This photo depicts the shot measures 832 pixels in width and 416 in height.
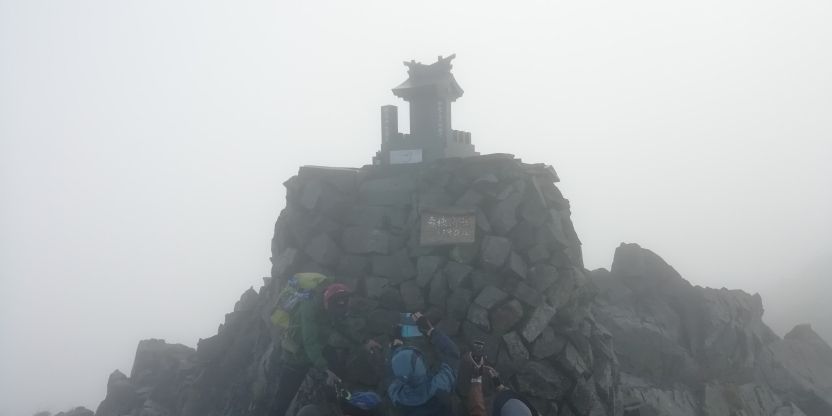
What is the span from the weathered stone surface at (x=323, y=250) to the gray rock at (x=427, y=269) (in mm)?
2469

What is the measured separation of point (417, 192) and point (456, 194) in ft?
3.52

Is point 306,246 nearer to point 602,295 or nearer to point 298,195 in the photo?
point 298,195

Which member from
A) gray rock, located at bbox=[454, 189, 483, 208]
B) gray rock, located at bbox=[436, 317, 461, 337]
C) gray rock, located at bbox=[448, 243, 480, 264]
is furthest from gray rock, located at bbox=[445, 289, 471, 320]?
gray rock, located at bbox=[454, 189, 483, 208]

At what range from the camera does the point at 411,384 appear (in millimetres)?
7711

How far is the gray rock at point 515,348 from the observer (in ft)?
41.8

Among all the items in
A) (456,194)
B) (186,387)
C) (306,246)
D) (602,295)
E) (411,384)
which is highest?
(456,194)

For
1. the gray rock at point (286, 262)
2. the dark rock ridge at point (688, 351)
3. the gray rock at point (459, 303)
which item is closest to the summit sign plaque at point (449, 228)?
the gray rock at point (459, 303)

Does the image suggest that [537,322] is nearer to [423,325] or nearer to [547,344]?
[547,344]

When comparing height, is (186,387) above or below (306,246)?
below

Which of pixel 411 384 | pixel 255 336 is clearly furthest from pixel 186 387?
pixel 411 384

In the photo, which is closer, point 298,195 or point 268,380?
point 268,380

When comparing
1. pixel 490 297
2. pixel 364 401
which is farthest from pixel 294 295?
pixel 490 297

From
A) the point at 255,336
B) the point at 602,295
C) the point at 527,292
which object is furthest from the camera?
the point at 602,295

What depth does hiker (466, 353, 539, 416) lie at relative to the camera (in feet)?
23.0
